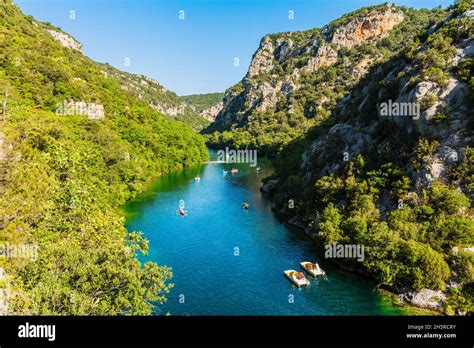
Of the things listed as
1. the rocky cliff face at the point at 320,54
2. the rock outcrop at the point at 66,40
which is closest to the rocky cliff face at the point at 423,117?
the rocky cliff face at the point at 320,54

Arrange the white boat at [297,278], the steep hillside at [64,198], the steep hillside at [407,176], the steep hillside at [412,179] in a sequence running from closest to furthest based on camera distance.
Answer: the steep hillside at [64,198], the steep hillside at [412,179], the steep hillside at [407,176], the white boat at [297,278]

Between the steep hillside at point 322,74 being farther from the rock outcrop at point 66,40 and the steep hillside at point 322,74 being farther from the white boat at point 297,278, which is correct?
the white boat at point 297,278

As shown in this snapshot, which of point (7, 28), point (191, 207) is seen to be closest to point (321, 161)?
point (191, 207)

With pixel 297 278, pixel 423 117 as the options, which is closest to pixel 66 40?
pixel 423 117

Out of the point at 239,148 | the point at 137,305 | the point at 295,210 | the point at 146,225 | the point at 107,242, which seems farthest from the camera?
the point at 239,148

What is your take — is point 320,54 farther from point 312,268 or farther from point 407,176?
point 312,268

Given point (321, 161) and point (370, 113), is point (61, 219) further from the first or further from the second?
point (370, 113)

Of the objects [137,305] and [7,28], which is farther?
[7,28]
